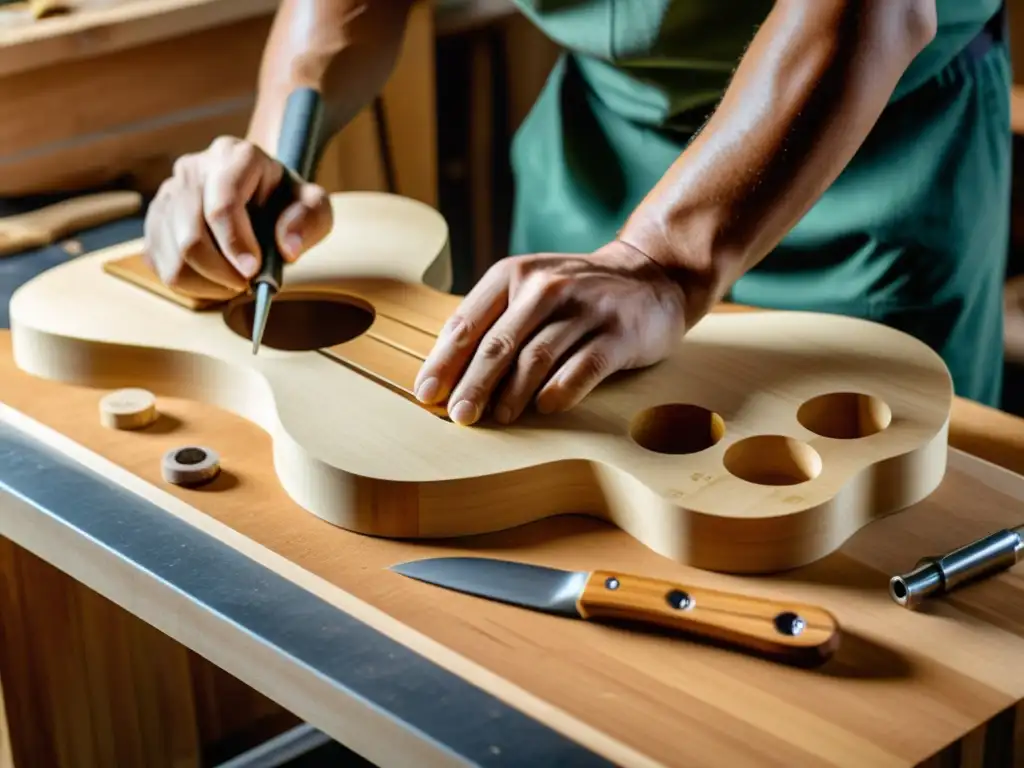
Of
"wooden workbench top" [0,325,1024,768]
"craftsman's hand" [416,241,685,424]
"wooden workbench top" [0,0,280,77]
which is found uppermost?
"wooden workbench top" [0,0,280,77]

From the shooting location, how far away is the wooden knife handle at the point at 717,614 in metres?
0.80

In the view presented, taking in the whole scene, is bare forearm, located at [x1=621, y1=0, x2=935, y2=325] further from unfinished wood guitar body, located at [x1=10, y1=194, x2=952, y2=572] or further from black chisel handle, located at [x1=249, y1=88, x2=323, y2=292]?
black chisel handle, located at [x1=249, y1=88, x2=323, y2=292]

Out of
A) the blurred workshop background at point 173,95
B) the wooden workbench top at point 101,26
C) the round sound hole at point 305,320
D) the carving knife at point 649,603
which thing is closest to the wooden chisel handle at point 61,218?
the blurred workshop background at point 173,95

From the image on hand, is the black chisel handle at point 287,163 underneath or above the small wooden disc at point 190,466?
above

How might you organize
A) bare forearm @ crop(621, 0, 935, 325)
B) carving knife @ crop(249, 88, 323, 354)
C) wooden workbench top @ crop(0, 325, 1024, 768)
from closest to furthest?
wooden workbench top @ crop(0, 325, 1024, 768) → bare forearm @ crop(621, 0, 935, 325) → carving knife @ crop(249, 88, 323, 354)

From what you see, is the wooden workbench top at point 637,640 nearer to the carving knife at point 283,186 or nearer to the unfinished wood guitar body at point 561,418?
the unfinished wood guitar body at point 561,418

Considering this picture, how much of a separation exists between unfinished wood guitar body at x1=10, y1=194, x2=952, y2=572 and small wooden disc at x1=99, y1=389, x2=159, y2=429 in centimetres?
4

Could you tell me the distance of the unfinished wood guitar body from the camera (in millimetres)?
903

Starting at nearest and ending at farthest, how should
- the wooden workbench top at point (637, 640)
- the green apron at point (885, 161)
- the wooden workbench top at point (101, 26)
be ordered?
1. the wooden workbench top at point (637, 640)
2. the green apron at point (885, 161)
3. the wooden workbench top at point (101, 26)

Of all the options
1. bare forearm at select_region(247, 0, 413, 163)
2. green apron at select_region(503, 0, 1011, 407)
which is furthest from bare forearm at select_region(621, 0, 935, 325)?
bare forearm at select_region(247, 0, 413, 163)

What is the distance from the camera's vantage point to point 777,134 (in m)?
1.02

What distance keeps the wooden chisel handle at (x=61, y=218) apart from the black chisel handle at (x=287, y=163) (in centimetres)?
34

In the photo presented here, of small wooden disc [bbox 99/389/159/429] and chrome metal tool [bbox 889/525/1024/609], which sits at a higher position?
small wooden disc [bbox 99/389/159/429]

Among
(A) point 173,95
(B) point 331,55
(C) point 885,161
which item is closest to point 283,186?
(B) point 331,55
